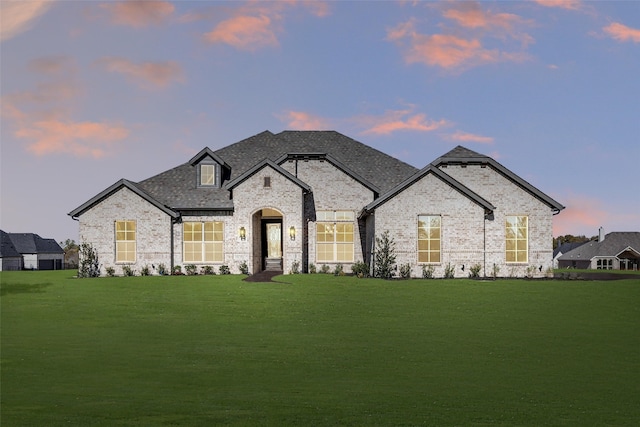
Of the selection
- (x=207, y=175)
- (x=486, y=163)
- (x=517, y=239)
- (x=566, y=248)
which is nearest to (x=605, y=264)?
(x=566, y=248)

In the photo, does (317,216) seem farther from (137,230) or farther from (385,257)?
(137,230)

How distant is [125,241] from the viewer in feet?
138

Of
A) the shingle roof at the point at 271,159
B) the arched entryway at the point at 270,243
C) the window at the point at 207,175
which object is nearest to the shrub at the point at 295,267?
the arched entryway at the point at 270,243

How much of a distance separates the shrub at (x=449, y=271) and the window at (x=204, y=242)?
44.3 ft

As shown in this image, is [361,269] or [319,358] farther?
[361,269]

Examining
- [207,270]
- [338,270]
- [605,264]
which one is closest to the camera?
[338,270]

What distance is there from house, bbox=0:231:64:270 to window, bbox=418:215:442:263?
56437mm

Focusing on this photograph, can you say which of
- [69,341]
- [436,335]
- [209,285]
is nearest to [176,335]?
[69,341]

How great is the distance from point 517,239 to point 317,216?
11.9m

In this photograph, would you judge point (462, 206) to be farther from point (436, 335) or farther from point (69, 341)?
point (69, 341)

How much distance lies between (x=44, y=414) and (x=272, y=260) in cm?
3385

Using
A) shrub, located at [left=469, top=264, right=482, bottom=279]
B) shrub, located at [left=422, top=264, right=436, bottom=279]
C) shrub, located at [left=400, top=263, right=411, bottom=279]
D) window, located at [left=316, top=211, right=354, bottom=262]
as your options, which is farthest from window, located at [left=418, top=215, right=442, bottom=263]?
window, located at [left=316, top=211, right=354, bottom=262]

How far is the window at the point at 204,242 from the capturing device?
42.3 metres

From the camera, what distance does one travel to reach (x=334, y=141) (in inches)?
1935
